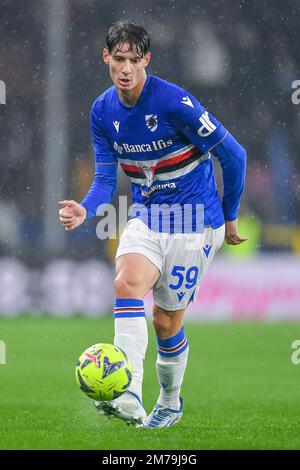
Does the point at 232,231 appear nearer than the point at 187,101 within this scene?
No

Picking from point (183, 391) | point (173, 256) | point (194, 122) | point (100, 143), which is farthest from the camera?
point (183, 391)

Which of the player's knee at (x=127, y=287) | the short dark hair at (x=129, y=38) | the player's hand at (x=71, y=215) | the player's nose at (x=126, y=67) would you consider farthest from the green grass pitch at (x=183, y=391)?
the short dark hair at (x=129, y=38)

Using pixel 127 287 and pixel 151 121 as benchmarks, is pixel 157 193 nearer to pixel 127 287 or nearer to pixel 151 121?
pixel 151 121

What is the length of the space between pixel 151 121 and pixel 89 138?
1152cm

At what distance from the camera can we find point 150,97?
18.7ft

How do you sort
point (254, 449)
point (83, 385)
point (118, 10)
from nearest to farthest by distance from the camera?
point (254, 449) < point (83, 385) < point (118, 10)

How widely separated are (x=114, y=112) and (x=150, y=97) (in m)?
0.23

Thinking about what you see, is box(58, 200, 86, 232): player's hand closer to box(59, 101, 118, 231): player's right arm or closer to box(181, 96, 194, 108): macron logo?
box(59, 101, 118, 231): player's right arm

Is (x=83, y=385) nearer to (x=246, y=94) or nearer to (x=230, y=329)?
(x=230, y=329)

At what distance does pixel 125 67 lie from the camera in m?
5.52

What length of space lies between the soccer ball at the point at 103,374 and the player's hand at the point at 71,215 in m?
0.65

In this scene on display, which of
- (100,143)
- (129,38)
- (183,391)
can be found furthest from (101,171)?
(183,391)

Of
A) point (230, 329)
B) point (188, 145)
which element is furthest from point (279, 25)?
point (188, 145)

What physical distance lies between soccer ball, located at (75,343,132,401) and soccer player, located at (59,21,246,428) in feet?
0.73
